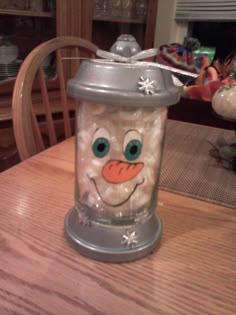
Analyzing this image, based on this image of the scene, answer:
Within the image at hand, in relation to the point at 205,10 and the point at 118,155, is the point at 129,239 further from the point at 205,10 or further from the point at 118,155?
the point at 205,10

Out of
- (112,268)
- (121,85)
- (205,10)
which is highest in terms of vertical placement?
(205,10)

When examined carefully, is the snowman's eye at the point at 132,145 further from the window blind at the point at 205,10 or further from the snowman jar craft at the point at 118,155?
the window blind at the point at 205,10

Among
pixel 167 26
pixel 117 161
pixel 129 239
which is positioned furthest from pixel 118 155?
pixel 167 26

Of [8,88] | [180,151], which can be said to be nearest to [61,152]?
[180,151]

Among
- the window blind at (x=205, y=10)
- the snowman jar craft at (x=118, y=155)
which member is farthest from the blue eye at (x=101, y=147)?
the window blind at (x=205, y=10)

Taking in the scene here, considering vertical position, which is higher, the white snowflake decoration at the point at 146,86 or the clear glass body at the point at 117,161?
the white snowflake decoration at the point at 146,86

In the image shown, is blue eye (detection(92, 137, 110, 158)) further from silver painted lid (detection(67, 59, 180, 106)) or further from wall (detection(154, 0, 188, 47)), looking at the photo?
wall (detection(154, 0, 188, 47))

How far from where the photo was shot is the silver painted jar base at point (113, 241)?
1.27 ft

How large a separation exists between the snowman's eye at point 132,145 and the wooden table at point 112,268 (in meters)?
0.14

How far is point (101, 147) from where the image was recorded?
363 mm

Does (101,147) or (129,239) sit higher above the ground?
(101,147)

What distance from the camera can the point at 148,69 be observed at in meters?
0.35

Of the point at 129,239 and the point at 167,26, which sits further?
the point at 167,26

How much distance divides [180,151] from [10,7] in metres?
1.23
